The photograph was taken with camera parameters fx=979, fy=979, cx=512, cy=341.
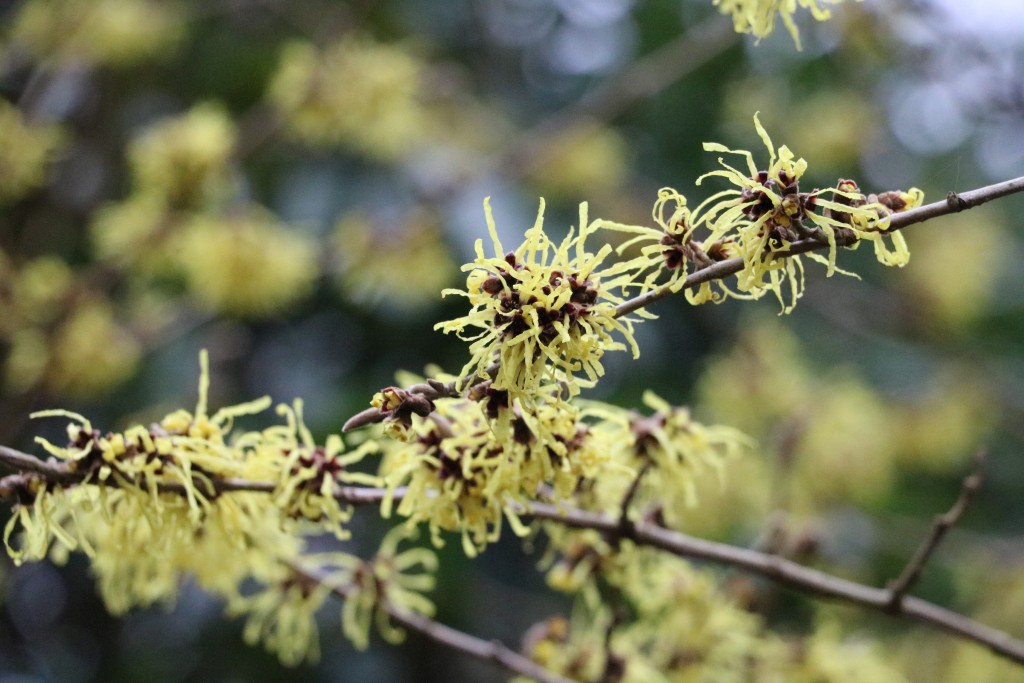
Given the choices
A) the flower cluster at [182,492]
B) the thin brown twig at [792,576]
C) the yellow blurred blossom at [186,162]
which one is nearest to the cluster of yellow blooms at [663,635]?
the thin brown twig at [792,576]

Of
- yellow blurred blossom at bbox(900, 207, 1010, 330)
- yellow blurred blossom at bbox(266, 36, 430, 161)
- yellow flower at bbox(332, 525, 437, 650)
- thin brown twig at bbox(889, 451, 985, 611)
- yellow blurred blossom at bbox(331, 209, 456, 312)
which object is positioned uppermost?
yellow blurred blossom at bbox(900, 207, 1010, 330)

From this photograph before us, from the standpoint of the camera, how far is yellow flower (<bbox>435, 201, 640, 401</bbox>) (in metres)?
0.67

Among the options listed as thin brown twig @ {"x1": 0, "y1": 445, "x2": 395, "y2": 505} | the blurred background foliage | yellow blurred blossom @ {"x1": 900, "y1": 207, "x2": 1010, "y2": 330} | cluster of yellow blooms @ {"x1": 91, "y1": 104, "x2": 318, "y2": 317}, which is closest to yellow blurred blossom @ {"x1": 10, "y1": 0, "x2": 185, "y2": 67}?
the blurred background foliage

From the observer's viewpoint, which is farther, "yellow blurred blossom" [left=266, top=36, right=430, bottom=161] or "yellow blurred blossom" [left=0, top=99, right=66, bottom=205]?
"yellow blurred blossom" [left=266, top=36, right=430, bottom=161]

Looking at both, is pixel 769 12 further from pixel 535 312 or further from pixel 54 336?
pixel 54 336

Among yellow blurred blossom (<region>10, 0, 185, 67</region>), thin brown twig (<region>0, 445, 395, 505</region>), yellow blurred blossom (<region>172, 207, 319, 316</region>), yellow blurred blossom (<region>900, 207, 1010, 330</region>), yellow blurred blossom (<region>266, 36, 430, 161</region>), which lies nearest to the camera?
thin brown twig (<region>0, 445, 395, 505</region>)

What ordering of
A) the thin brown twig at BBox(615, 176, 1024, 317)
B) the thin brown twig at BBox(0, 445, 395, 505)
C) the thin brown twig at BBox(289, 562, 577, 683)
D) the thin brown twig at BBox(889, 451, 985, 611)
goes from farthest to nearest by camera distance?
the thin brown twig at BBox(289, 562, 577, 683) → the thin brown twig at BBox(889, 451, 985, 611) → the thin brown twig at BBox(0, 445, 395, 505) → the thin brown twig at BBox(615, 176, 1024, 317)

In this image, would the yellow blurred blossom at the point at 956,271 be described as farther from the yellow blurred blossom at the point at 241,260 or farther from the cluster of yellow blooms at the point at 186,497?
the cluster of yellow blooms at the point at 186,497

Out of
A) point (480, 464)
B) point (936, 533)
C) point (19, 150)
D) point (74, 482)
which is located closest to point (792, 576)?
point (936, 533)

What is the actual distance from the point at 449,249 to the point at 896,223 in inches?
67.3

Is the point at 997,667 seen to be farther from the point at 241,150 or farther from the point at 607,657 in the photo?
the point at 241,150

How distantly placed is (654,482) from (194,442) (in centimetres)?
42

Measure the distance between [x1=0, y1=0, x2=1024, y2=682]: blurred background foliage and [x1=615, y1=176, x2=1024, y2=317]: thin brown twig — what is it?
23.1 inches

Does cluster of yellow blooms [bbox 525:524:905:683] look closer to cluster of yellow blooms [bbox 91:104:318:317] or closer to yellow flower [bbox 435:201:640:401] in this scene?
yellow flower [bbox 435:201:640:401]
